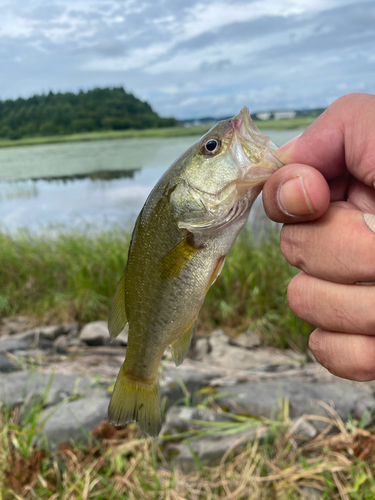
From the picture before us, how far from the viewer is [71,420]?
10.8 ft

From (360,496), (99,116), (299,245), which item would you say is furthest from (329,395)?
(99,116)

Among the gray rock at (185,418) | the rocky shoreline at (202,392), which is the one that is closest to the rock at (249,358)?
the rocky shoreline at (202,392)

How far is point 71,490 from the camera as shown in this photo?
9.39ft

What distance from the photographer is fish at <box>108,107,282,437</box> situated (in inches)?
57.3

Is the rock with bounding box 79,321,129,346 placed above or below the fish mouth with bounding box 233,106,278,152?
below

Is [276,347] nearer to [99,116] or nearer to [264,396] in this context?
[264,396]

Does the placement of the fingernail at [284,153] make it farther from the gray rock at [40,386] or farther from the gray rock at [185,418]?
the gray rock at [40,386]

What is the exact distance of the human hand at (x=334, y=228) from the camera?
1462 millimetres

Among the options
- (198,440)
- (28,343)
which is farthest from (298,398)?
(28,343)

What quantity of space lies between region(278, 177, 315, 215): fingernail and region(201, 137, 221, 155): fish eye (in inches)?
10.9

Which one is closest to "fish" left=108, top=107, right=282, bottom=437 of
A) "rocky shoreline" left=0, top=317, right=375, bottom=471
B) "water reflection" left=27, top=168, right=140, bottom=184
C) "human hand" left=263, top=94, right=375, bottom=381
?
"human hand" left=263, top=94, right=375, bottom=381

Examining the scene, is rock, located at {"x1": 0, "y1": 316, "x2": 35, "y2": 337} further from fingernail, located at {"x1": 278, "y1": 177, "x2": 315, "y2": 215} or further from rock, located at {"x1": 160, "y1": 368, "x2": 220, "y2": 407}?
fingernail, located at {"x1": 278, "y1": 177, "x2": 315, "y2": 215}

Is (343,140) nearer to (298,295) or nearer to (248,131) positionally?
(248,131)

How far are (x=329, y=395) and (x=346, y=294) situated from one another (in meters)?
2.36
